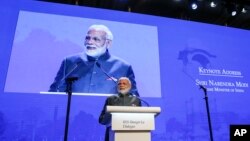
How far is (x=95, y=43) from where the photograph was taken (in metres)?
4.68

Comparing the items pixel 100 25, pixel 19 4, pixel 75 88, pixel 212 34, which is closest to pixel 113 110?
pixel 75 88

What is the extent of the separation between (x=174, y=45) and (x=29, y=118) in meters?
2.93

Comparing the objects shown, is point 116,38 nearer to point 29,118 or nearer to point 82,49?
point 82,49

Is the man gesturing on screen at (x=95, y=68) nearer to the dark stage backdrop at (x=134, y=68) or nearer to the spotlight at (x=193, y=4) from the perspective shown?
the dark stage backdrop at (x=134, y=68)

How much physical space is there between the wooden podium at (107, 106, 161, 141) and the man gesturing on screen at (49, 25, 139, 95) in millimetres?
2443

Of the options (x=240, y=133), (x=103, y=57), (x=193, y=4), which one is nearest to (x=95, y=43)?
(x=103, y=57)

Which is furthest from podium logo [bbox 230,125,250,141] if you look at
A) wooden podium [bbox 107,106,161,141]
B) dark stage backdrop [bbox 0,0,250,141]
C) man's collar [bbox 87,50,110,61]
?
man's collar [bbox 87,50,110,61]

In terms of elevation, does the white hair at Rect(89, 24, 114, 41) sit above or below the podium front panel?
above

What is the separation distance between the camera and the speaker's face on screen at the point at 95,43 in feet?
15.2

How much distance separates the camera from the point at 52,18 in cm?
463

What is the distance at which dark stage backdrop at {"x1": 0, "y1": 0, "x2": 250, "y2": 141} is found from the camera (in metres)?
4.09

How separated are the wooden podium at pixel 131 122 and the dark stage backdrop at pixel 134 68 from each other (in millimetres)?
2384

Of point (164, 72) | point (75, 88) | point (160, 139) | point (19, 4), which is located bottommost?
point (160, 139)

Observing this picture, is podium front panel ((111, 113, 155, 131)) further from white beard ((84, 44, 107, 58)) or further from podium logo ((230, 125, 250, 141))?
white beard ((84, 44, 107, 58))
